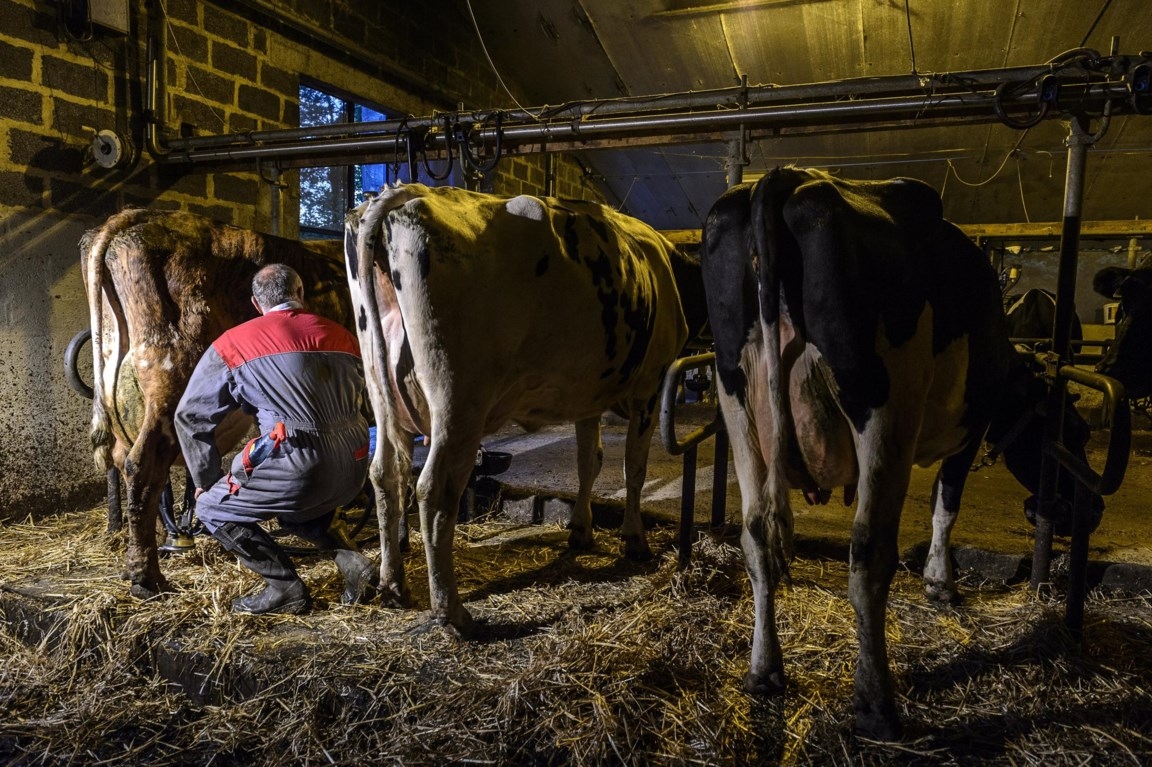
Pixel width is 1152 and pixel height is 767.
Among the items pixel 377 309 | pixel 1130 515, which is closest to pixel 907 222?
pixel 377 309

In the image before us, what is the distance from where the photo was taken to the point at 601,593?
381 cm

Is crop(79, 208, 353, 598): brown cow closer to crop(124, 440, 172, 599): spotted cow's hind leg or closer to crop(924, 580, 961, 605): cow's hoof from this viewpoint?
crop(124, 440, 172, 599): spotted cow's hind leg

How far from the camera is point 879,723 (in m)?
2.48

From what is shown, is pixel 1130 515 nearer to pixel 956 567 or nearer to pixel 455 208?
pixel 956 567

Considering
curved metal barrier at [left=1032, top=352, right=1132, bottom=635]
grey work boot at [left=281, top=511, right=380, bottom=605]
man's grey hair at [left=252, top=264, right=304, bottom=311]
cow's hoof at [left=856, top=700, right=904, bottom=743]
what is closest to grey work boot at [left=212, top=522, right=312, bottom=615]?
grey work boot at [left=281, top=511, right=380, bottom=605]

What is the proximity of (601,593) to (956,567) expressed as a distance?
198 cm

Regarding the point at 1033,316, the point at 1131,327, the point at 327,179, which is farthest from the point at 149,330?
the point at 1033,316

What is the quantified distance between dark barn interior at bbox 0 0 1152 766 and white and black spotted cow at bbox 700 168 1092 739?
22 centimetres

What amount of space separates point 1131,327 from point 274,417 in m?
6.23

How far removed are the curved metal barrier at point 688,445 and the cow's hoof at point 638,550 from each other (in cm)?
41

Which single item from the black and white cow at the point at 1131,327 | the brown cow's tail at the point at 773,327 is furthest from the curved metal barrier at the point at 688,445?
the black and white cow at the point at 1131,327

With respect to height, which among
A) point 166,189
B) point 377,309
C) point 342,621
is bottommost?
point 342,621

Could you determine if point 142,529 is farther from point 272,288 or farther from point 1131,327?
point 1131,327

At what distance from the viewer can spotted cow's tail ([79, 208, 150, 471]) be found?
155 inches
